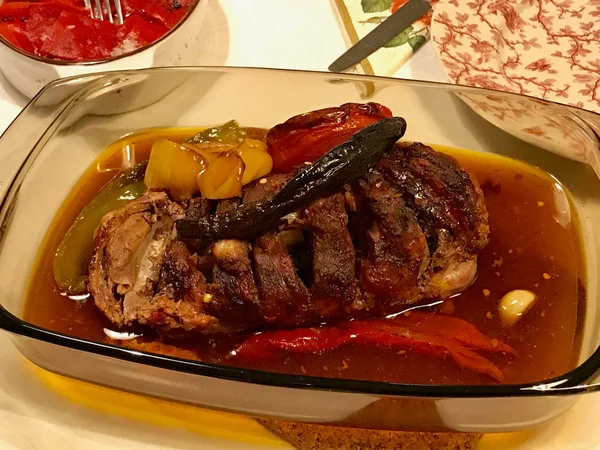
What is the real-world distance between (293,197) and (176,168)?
44cm

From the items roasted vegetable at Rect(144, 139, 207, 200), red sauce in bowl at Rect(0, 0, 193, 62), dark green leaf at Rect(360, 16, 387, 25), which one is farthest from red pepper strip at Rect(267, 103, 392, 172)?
dark green leaf at Rect(360, 16, 387, 25)

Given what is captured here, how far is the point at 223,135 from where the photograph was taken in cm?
226

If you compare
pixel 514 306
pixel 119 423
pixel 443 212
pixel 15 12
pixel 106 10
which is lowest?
pixel 514 306

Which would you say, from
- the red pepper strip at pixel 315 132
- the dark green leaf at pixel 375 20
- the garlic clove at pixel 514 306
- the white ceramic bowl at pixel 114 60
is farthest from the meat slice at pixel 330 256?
the dark green leaf at pixel 375 20

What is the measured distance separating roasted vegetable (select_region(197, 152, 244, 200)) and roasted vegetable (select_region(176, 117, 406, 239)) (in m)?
0.12

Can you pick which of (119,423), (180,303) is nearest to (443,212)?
(180,303)

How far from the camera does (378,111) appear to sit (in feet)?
6.88

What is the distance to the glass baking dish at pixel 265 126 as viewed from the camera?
5.28 ft

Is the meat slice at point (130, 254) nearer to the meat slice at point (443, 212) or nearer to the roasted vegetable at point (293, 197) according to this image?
the roasted vegetable at point (293, 197)

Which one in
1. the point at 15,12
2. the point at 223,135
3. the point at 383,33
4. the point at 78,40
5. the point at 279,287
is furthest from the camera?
the point at 383,33

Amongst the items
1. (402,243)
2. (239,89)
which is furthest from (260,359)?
(239,89)

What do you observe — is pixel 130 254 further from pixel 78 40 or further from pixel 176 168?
pixel 78 40

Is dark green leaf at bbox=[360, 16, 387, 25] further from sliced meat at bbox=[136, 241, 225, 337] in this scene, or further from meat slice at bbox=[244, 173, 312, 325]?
sliced meat at bbox=[136, 241, 225, 337]

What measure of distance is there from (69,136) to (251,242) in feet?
2.92
